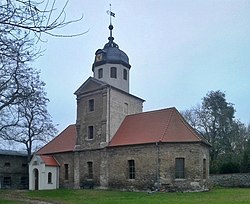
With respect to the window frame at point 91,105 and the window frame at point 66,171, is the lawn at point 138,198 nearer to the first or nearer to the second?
the window frame at point 66,171

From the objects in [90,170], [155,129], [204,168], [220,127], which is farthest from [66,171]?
[220,127]

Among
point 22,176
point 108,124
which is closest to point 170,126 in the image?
point 108,124

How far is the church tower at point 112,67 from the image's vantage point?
1299 inches

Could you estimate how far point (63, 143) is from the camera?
35.4 meters

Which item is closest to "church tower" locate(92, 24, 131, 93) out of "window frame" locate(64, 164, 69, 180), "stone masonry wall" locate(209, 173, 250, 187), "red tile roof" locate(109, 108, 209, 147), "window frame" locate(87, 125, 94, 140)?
"red tile roof" locate(109, 108, 209, 147)

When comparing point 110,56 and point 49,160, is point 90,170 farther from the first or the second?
point 110,56

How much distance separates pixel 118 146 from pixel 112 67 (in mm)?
7784

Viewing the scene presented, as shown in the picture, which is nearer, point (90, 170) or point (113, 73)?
point (90, 170)

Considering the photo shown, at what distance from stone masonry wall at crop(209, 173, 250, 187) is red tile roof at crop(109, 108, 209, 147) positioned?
940 cm

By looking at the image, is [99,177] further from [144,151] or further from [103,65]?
[103,65]

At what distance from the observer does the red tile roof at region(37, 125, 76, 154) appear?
34.1m

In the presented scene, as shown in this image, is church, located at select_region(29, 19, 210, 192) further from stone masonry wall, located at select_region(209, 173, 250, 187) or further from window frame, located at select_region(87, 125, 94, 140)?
stone masonry wall, located at select_region(209, 173, 250, 187)

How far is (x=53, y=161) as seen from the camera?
110 ft

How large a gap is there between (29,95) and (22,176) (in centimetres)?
2501
